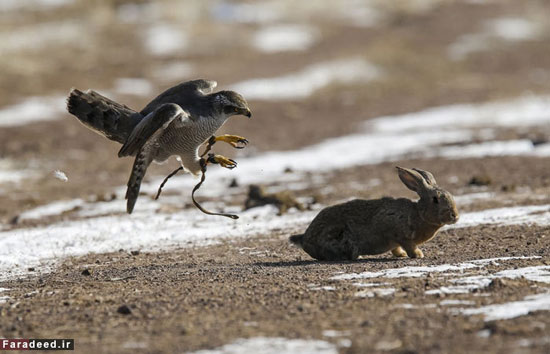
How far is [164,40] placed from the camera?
40938mm

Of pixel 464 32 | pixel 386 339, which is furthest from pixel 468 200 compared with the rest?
pixel 464 32

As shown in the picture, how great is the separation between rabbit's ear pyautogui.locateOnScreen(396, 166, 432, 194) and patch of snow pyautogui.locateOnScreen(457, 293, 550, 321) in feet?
9.60

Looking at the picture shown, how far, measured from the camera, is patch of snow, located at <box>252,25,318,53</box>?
137 ft

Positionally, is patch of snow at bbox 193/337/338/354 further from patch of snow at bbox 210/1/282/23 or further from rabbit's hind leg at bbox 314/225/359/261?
patch of snow at bbox 210/1/282/23

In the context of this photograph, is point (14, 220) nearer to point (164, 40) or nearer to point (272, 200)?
point (272, 200)

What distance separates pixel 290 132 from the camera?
2609 cm

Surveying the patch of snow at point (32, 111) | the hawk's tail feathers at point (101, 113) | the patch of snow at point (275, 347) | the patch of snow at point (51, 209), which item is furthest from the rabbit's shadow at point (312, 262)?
the patch of snow at point (32, 111)

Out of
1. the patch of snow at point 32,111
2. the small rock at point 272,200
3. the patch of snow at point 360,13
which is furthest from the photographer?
the patch of snow at point 360,13

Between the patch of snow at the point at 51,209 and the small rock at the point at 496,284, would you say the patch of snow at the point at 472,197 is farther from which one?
the patch of snow at the point at 51,209

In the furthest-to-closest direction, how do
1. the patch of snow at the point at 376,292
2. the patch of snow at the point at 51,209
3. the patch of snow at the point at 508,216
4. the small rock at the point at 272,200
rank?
the patch of snow at the point at 51,209, the small rock at the point at 272,200, the patch of snow at the point at 508,216, the patch of snow at the point at 376,292

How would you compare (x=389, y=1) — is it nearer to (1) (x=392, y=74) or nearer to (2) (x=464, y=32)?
(2) (x=464, y=32)

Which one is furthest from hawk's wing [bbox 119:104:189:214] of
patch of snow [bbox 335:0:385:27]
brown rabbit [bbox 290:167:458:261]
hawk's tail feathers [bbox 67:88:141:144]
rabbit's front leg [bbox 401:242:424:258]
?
patch of snow [bbox 335:0:385:27]

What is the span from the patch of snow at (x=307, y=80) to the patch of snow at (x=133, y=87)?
11.2 ft

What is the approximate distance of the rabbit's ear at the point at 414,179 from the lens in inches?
374
